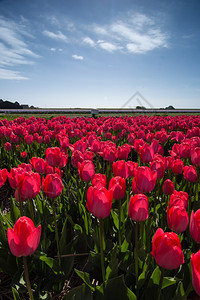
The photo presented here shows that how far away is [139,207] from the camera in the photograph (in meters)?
1.44

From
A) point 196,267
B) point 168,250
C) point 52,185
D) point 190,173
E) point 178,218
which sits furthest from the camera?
point 190,173

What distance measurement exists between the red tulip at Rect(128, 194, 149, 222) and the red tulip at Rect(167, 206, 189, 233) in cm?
15

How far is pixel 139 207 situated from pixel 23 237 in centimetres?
68

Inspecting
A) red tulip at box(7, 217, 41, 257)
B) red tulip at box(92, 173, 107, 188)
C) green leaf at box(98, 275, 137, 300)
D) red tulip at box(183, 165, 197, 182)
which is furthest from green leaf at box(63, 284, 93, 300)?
red tulip at box(183, 165, 197, 182)

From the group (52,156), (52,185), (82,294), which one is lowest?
(82,294)

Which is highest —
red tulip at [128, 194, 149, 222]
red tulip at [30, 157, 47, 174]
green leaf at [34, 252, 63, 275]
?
red tulip at [30, 157, 47, 174]

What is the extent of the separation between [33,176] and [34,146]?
13.2 ft

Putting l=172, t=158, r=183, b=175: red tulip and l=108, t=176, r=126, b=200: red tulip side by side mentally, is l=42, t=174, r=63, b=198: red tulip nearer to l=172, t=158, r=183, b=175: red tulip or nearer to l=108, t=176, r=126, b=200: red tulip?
l=108, t=176, r=126, b=200: red tulip

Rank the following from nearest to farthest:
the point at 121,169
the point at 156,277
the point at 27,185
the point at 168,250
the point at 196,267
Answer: the point at 196,267
the point at 168,250
the point at 156,277
the point at 27,185
the point at 121,169

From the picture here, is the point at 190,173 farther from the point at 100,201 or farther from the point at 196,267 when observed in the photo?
the point at 196,267

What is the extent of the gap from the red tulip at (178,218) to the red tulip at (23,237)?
77cm

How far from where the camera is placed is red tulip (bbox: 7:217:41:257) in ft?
3.93

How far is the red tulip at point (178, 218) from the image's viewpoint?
55.0 inches

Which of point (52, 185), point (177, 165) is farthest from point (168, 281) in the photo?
point (177, 165)
